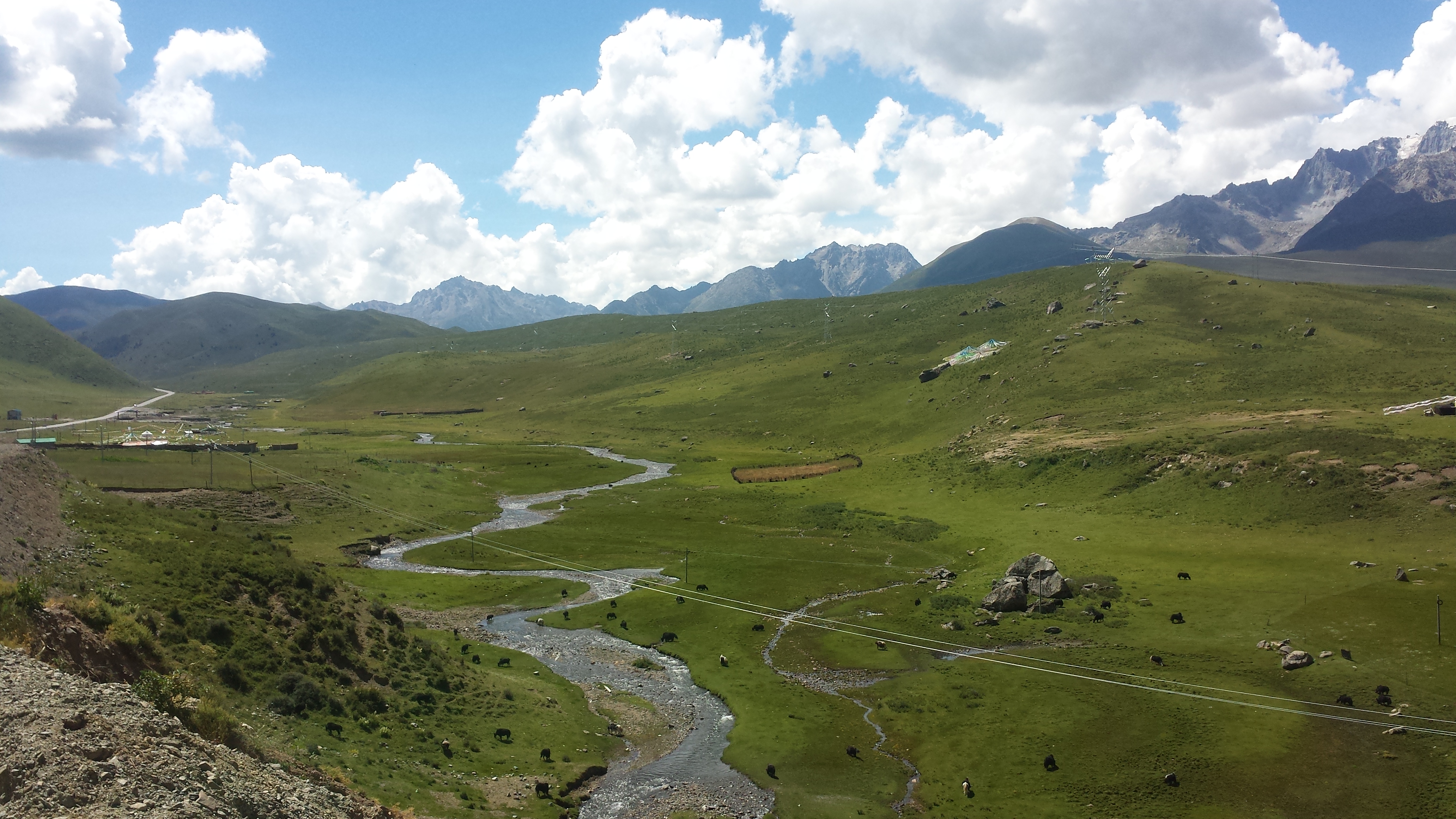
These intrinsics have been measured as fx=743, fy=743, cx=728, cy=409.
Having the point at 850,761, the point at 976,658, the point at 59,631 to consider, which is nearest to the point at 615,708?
the point at 850,761

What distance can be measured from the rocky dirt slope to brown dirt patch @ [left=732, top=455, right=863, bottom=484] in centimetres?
10829

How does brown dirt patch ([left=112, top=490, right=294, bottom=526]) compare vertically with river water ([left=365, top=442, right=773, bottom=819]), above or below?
above

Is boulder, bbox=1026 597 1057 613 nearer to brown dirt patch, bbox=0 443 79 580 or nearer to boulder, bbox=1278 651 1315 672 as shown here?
boulder, bbox=1278 651 1315 672

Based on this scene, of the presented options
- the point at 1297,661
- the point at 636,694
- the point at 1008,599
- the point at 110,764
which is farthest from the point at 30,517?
the point at 1297,661

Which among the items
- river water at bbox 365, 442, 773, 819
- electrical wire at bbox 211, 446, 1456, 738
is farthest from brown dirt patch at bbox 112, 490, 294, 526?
river water at bbox 365, 442, 773, 819

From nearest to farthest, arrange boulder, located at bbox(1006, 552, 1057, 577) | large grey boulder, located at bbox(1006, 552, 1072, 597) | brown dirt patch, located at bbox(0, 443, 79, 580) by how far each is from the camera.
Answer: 1. brown dirt patch, located at bbox(0, 443, 79, 580)
2. large grey boulder, located at bbox(1006, 552, 1072, 597)
3. boulder, located at bbox(1006, 552, 1057, 577)

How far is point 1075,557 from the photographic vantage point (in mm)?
71562

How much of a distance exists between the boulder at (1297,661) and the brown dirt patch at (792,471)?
8486 cm

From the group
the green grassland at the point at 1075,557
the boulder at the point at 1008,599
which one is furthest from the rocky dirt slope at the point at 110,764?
the boulder at the point at 1008,599

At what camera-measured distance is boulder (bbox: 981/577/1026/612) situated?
61125 mm

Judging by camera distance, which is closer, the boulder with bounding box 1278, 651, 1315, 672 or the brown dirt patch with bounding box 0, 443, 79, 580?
the brown dirt patch with bounding box 0, 443, 79, 580

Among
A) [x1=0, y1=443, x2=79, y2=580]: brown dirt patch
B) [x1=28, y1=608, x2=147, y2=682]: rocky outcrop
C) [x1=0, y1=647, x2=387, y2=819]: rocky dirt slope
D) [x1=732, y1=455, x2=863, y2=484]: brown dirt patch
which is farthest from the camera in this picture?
[x1=732, y1=455, x2=863, y2=484]: brown dirt patch

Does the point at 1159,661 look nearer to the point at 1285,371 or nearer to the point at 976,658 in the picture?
the point at 976,658

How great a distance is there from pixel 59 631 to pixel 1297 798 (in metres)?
50.6
